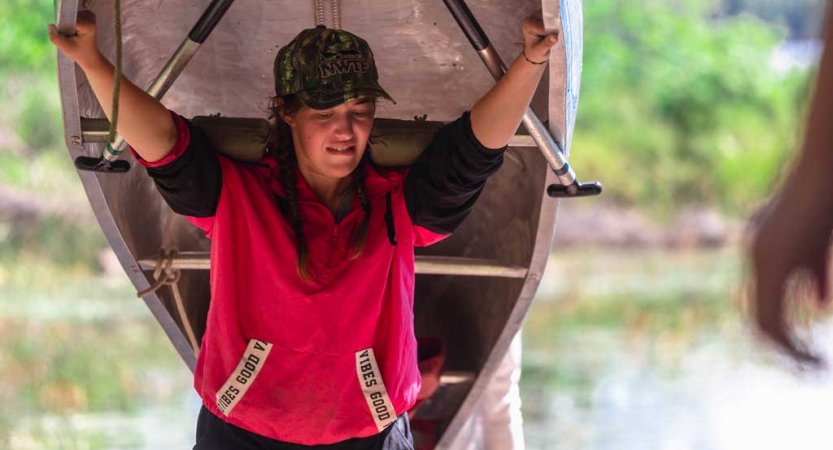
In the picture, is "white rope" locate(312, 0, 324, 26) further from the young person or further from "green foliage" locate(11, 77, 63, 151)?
"green foliage" locate(11, 77, 63, 151)

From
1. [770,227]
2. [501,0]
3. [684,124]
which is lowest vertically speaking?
[684,124]

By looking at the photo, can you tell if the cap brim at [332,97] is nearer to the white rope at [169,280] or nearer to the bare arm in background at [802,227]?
the white rope at [169,280]

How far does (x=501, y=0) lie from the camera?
9.45 feet

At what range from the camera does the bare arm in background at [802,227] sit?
77cm

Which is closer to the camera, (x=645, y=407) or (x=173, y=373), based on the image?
(x=645, y=407)

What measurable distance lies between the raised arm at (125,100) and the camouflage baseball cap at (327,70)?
0.86 feet

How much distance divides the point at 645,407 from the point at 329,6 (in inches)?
174

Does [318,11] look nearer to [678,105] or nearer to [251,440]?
[251,440]

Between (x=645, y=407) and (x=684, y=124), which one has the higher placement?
(x=645, y=407)

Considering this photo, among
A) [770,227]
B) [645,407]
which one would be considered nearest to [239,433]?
[770,227]

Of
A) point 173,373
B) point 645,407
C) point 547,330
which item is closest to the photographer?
point 645,407

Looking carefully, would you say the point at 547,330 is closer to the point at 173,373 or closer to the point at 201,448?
the point at 173,373

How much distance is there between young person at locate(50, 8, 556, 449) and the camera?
90.4 inches

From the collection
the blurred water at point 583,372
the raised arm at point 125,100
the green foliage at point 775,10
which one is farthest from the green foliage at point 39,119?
the raised arm at point 125,100
